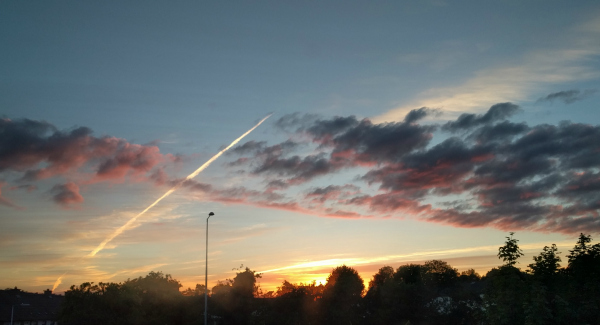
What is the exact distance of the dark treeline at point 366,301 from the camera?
40969mm

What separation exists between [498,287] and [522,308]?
292cm

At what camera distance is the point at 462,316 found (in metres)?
83.5

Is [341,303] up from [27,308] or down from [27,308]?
down

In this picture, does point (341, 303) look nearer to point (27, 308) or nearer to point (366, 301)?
point (366, 301)

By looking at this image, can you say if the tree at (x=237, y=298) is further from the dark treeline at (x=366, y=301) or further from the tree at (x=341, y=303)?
the tree at (x=341, y=303)

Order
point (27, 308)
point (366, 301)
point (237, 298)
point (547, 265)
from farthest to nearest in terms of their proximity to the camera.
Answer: point (27, 308) < point (366, 301) < point (237, 298) < point (547, 265)

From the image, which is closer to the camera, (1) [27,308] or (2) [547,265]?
(2) [547,265]

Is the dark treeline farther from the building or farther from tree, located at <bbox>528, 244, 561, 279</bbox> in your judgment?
the building

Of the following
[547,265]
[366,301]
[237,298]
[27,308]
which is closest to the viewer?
[547,265]

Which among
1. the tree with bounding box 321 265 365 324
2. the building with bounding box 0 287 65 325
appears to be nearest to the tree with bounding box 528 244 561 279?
the tree with bounding box 321 265 365 324

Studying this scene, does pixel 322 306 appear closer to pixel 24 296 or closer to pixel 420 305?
pixel 420 305

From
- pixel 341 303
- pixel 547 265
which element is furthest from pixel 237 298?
pixel 547 265

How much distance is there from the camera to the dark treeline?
1613 inches

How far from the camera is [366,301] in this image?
90.2 m
